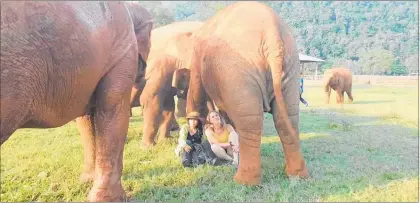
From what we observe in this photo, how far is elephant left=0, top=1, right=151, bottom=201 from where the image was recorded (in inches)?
95.3

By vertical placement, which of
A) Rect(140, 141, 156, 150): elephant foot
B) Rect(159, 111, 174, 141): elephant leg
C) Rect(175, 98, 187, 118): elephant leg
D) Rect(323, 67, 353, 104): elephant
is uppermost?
Rect(159, 111, 174, 141): elephant leg

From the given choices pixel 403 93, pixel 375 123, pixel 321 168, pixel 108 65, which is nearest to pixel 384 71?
pixel 403 93

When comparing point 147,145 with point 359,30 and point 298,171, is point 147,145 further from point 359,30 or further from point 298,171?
point 359,30

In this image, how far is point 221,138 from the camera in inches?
192

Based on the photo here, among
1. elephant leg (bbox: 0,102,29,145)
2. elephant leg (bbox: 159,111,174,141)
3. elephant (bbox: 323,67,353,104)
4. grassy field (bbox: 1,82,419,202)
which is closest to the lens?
elephant leg (bbox: 0,102,29,145)

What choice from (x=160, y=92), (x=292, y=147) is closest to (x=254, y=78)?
(x=292, y=147)

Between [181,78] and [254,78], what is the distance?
165 centimetres

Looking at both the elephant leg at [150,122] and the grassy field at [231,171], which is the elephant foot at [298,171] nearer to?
the grassy field at [231,171]

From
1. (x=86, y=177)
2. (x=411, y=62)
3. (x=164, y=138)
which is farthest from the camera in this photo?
(x=411, y=62)

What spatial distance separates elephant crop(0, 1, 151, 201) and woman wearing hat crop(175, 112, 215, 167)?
121cm

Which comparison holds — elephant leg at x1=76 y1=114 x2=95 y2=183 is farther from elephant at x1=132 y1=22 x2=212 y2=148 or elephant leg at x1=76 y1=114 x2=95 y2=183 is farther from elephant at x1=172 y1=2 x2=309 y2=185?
elephant at x1=132 y1=22 x2=212 y2=148

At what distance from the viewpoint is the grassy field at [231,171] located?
11.5 feet

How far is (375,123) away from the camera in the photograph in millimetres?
8633

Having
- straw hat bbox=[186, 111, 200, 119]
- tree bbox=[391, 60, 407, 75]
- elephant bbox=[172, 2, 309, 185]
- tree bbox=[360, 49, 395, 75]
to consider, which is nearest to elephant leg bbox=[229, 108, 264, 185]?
elephant bbox=[172, 2, 309, 185]
